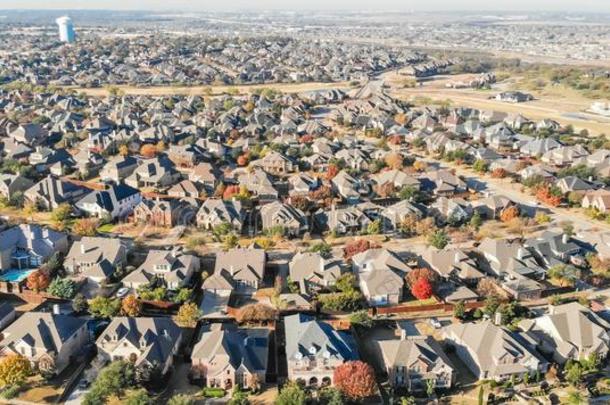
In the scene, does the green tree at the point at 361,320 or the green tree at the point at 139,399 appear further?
the green tree at the point at 361,320

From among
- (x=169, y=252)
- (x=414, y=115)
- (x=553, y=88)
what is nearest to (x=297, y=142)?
(x=414, y=115)

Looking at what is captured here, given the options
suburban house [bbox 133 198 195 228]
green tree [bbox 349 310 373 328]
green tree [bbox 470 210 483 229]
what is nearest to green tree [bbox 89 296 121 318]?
green tree [bbox 349 310 373 328]

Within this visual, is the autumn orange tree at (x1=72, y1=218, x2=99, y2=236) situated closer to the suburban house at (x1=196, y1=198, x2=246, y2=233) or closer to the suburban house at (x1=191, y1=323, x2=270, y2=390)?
the suburban house at (x1=196, y1=198, x2=246, y2=233)

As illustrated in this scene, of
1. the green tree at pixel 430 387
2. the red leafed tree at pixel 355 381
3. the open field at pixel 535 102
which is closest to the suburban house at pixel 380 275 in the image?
the green tree at pixel 430 387

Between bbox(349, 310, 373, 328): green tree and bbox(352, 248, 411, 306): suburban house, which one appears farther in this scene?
bbox(352, 248, 411, 306): suburban house

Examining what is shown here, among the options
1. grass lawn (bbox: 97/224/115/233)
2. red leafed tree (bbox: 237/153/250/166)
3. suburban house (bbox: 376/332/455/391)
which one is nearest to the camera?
suburban house (bbox: 376/332/455/391)

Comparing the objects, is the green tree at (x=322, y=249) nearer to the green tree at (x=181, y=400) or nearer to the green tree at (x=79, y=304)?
the green tree at (x=79, y=304)

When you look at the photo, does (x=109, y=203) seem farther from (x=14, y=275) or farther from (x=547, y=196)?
(x=547, y=196)

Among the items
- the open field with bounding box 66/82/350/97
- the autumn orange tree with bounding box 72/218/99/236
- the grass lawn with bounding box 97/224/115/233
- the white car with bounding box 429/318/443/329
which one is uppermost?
the open field with bounding box 66/82/350/97
